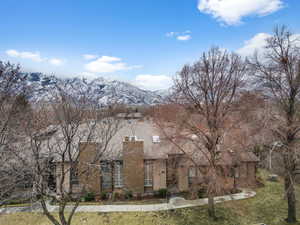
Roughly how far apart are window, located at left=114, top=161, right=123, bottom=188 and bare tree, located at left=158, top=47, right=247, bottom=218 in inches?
296

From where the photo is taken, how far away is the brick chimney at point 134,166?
61.1 ft

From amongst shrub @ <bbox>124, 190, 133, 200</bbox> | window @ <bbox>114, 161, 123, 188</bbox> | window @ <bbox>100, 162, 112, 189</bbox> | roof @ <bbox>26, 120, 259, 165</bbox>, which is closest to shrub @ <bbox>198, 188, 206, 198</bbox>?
roof @ <bbox>26, 120, 259, 165</bbox>

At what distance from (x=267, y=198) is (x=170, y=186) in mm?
8531

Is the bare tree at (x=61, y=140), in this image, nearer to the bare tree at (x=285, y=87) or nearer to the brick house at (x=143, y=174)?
the brick house at (x=143, y=174)

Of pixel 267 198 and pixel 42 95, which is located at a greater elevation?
pixel 42 95

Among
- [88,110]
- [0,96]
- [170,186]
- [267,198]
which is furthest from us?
[170,186]

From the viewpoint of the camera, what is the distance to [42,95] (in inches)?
587

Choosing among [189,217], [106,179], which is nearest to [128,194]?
[106,179]

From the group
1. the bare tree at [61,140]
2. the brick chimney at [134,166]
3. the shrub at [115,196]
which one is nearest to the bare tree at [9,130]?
the bare tree at [61,140]

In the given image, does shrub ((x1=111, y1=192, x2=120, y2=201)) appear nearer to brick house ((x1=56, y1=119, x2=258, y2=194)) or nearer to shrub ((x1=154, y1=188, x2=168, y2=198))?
brick house ((x1=56, y1=119, x2=258, y2=194))

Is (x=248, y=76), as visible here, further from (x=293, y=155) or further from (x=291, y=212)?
(x=291, y=212)

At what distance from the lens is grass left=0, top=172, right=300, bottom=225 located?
44.5 ft

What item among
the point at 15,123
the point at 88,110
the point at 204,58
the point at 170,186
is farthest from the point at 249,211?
the point at 15,123

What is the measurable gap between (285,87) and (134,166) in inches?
541
